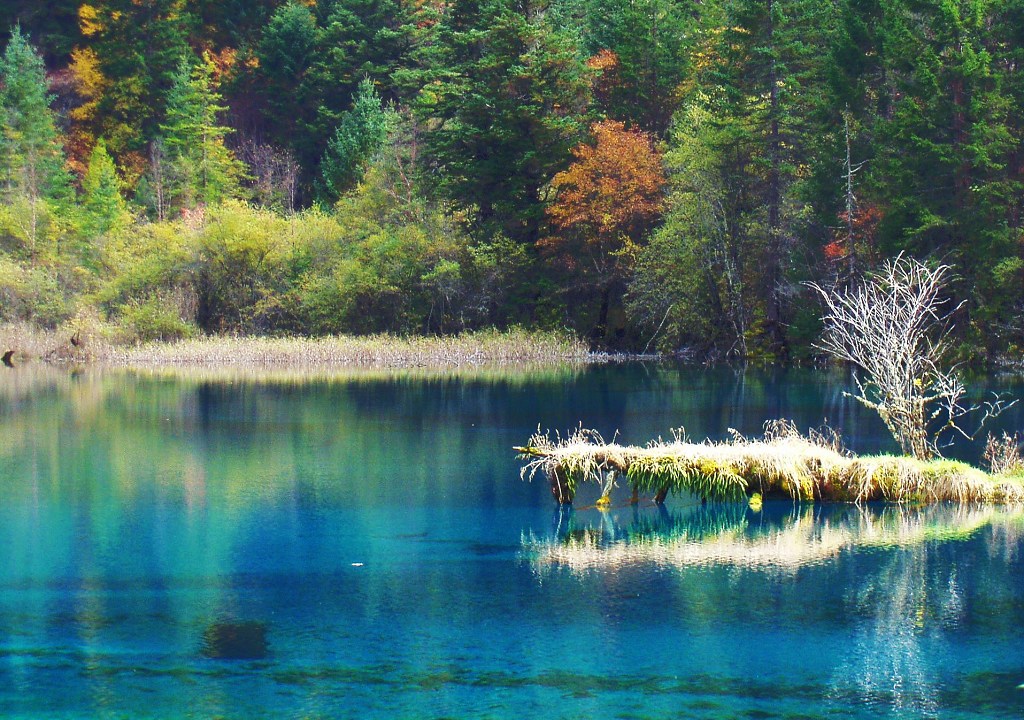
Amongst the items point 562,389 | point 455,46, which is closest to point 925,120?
point 562,389

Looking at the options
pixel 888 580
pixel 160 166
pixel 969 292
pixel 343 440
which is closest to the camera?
pixel 888 580

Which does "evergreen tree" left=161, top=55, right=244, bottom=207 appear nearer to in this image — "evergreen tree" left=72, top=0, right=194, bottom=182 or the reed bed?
"evergreen tree" left=72, top=0, right=194, bottom=182

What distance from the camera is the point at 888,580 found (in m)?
14.0

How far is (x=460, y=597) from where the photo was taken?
44.2ft

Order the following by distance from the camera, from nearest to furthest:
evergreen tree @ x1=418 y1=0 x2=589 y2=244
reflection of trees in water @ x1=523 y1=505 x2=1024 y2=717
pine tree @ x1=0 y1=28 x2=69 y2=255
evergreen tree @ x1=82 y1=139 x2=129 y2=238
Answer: reflection of trees in water @ x1=523 y1=505 x2=1024 y2=717 → evergreen tree @ x1=418 y1=0 x2=589 y2=244 → evergreen tree @ x1=82 y1=139 x2=129 y2=238 → pine tree @ x1=0 y1=28 x2=69 y2=255

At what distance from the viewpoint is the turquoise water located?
10430 mm

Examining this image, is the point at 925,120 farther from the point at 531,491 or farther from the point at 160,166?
the point at 160,166

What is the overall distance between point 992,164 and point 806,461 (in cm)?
2286

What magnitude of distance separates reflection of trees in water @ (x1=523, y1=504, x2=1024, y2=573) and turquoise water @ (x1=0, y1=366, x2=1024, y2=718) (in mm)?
55

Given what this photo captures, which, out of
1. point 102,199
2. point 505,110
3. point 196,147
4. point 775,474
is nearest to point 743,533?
point 775,474

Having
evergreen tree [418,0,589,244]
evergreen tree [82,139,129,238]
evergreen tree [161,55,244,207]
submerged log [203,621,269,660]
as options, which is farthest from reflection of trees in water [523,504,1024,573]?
evergreen tree [161,55,244,207]

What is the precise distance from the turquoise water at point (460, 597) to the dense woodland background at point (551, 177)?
17632 millimetres

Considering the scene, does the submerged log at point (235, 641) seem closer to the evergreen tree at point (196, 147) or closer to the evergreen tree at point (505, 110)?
the evergreen tree at point (505, 110)

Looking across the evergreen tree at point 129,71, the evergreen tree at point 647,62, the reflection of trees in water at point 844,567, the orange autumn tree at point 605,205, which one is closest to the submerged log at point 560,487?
the reflection of trees in water at point 844,567
